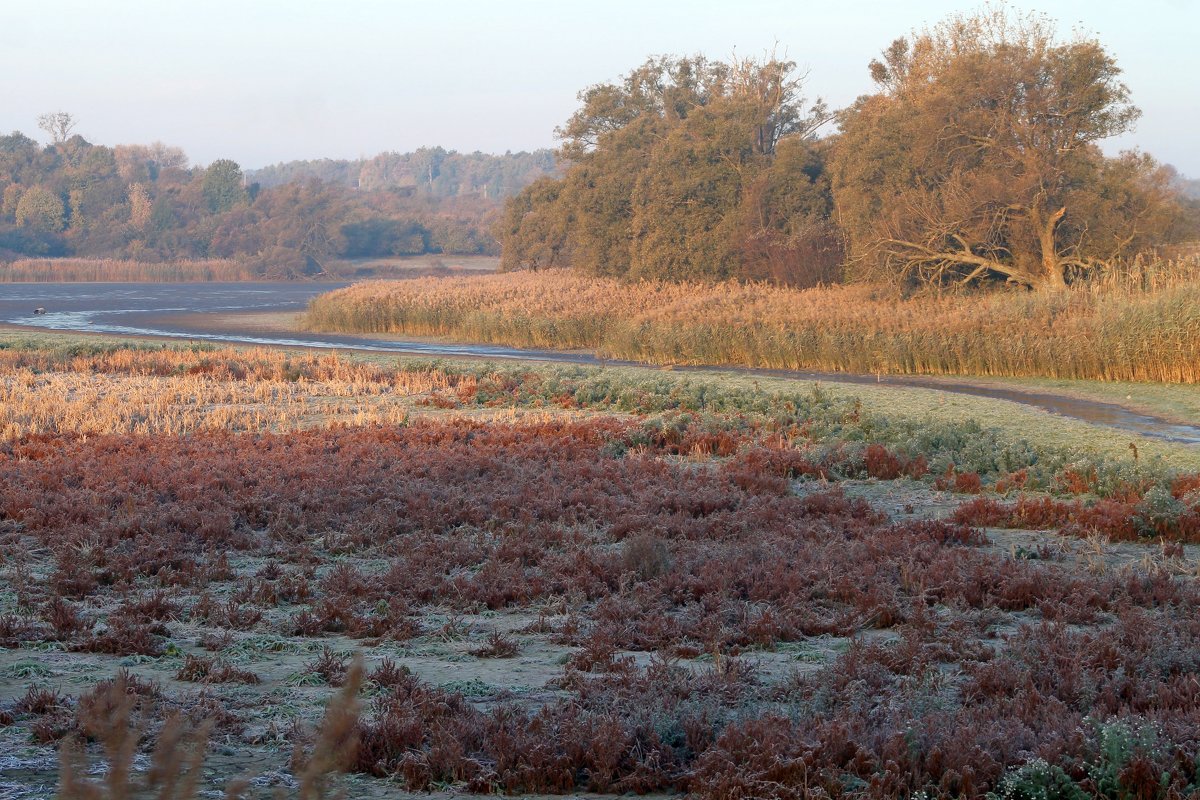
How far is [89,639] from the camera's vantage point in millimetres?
6676

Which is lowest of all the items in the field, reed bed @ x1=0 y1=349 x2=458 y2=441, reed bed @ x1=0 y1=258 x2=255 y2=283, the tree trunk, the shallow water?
the shallow water

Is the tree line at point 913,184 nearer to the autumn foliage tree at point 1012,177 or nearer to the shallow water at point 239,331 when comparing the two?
the autumn foliage tree at point 1012,177

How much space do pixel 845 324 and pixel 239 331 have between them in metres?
23.3

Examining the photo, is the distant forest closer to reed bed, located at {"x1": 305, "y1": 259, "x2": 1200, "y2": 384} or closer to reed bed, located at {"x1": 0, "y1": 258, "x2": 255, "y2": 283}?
reed bed, located at {"x1": 0, "y1": 258, "x2": 255, "y2": 283}

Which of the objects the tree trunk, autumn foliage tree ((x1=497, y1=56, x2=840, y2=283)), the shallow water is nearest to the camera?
the shallow water

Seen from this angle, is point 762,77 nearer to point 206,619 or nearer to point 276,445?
point 276,445

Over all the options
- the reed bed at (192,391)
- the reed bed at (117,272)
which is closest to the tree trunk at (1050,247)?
the reed bed at (192,391)

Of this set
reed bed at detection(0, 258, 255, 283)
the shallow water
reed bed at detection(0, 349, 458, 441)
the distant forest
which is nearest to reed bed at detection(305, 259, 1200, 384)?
the shallow water

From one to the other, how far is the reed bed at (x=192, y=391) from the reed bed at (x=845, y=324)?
9705 mm

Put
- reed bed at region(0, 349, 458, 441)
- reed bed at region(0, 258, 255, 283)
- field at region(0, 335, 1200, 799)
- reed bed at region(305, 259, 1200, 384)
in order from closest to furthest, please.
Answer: field at region(0, 335, 1200, 799)
reed bed at region(0, 349, 458, 441)
reed bed at region(305, 259, 1200, 384)
reed bed at region(0, 258, 255, 283)

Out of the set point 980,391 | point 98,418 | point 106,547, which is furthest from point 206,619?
point 980,391

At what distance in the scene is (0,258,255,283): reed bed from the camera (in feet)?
277

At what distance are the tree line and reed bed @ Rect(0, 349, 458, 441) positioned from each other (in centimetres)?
1654

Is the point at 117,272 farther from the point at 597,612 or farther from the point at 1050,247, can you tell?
the point at 597,612
